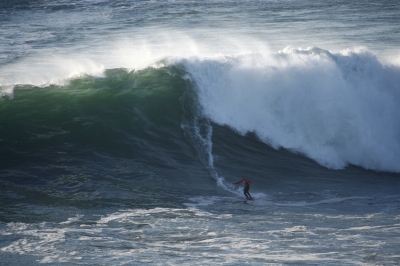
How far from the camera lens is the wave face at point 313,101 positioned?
17.2m

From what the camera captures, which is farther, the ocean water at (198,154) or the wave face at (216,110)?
the wave face at (216,110)

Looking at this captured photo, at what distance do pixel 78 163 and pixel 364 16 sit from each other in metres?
24.0

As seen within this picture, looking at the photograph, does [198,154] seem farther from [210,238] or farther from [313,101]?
[210,238]

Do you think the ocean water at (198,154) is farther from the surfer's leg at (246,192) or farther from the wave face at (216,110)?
the surfer's leg at (246,192)

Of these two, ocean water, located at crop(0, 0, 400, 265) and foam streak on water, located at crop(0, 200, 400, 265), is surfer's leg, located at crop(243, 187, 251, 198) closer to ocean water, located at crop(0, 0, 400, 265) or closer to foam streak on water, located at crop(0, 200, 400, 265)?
ocean water, located at crop(0, 0, 400, 265)

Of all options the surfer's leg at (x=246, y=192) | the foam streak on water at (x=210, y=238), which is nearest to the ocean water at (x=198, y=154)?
the foam streak on water at (x=210, y=238)

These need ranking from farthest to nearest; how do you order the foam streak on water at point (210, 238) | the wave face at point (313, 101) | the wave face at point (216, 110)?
the wave face at point (313, 101)
the wave face at point (216, 110)
the foam streak on water at point (210, 238)

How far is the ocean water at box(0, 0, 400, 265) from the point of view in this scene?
31.9ft

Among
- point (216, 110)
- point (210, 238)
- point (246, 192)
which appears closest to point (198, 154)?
point (216, 110)

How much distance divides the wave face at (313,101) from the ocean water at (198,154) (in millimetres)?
48

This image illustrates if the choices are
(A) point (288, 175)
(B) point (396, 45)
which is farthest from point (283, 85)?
(B) point (396, 45)

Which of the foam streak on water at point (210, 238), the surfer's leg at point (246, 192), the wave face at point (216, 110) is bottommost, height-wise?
the foam streak on water at point (210, 238)

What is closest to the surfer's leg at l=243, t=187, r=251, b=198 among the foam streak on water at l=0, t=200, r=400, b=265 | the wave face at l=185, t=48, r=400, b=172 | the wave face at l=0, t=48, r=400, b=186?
the foam streak on water at l=0, t=200, r=400, b=265

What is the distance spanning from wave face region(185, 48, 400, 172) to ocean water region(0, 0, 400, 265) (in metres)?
0.05
